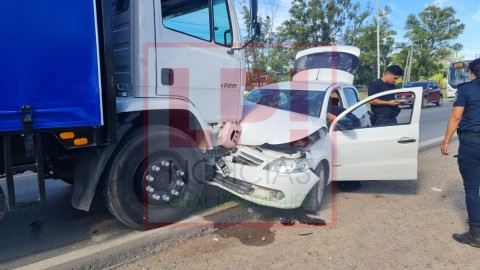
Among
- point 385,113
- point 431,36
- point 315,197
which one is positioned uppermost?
point 431,36

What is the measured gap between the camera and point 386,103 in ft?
18.2

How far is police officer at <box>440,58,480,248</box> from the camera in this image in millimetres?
3818

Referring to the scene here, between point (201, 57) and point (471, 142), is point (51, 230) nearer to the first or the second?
point (201, 57)

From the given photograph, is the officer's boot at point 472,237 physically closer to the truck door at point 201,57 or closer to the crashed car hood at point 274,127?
the crashed car hood at point 274,127

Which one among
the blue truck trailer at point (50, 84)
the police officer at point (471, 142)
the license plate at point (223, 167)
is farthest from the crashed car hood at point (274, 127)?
the blue truck trailer at point (50, 84)

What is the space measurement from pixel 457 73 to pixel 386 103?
29082 millimetres

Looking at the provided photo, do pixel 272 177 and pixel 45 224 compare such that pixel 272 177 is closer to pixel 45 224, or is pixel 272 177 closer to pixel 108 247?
pixel 108 247

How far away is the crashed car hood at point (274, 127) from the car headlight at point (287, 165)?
0.23 meters

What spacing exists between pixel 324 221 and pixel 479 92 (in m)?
2.10

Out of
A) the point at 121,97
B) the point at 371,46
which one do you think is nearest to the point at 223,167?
the point at 121,97

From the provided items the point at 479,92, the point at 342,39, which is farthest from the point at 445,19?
the point at 479,92

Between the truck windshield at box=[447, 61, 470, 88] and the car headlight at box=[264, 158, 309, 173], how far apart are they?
99.4ft

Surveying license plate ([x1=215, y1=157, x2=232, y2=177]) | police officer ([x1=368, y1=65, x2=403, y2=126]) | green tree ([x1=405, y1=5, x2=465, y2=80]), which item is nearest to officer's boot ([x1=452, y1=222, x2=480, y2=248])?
police officer ([x1=368, y1=65, x2=403, y2=126])

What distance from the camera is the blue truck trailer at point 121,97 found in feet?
9.55
